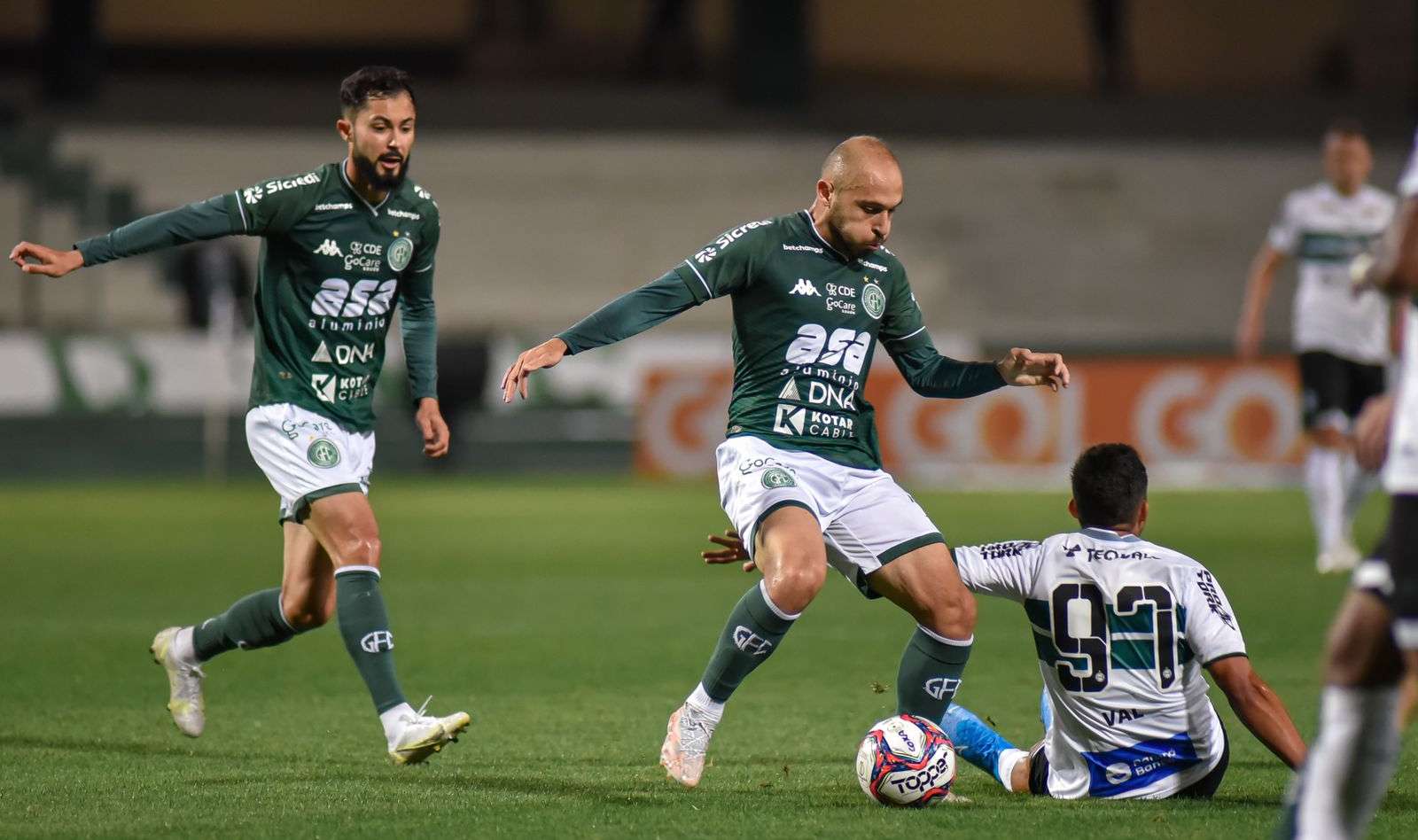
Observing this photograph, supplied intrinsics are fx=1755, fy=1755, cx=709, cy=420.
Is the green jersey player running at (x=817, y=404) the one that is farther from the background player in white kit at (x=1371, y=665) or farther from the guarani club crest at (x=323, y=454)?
the background player in white kit at (x=1371, y=665)

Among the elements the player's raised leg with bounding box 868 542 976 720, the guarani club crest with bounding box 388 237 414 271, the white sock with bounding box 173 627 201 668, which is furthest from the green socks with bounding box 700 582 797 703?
the white sock with bounding box 173 627 201 668

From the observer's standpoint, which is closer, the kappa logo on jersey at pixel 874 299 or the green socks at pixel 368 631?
the green socks at pixel 368 631

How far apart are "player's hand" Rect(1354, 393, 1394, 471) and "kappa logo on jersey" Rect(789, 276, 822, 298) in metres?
2.28

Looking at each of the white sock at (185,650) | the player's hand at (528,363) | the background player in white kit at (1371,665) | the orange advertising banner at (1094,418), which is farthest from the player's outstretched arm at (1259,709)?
the orange advertising banner at (1094,418)

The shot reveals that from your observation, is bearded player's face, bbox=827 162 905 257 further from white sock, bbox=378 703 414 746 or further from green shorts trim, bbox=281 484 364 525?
white sock, bbox=378 703 414 746

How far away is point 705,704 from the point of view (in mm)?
4945

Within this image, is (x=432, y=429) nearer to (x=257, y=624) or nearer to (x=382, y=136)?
(x=257, y=624)

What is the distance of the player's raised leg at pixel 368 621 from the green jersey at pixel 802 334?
1194 mm

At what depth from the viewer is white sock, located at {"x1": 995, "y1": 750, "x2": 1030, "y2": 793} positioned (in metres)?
4.93

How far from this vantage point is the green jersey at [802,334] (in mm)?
5285

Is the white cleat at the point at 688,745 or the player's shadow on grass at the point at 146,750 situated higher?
the white cleat at the point at 688,745

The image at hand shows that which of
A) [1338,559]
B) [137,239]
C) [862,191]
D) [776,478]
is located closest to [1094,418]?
[1338,559]

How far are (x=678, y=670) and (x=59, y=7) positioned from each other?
2010 centimetres

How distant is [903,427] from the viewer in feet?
59.9
